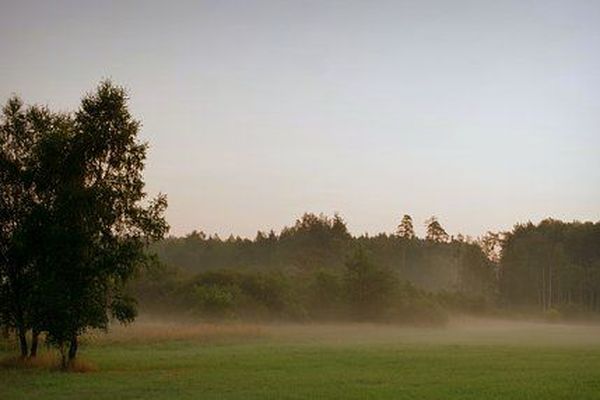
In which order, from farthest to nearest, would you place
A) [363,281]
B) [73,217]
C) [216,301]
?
[363,281] < [216,301] < [73,217]

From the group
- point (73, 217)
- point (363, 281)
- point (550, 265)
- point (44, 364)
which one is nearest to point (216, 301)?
point (363, 281)

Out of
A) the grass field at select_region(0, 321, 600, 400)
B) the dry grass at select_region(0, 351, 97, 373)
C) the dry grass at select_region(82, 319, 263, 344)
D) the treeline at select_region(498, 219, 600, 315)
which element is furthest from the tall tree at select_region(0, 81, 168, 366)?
the treeline at select_region(498, 219, 600, 315)

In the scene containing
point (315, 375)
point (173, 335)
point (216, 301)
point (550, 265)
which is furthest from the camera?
point (550, 265)

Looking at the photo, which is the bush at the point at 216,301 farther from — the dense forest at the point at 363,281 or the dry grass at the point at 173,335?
the dry grass at the point at 173,335

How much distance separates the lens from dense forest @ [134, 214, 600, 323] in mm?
104750

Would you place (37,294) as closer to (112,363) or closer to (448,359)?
(112,363)

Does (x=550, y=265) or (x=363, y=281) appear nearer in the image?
(x=363, y=281)

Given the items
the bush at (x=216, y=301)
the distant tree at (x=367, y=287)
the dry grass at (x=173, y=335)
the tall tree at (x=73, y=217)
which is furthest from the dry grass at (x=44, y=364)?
the distant tree at (x=367, y=287)

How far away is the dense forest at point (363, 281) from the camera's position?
4124 inches

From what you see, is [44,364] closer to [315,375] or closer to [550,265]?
[315,375]

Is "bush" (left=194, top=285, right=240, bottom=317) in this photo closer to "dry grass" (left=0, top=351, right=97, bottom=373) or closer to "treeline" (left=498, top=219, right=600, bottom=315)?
"dry grass" (left=0, top=351, right=97, bottom=373)

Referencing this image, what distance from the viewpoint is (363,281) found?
109625 mm

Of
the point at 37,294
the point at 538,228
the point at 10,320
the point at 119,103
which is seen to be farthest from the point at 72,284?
the point at 538,228

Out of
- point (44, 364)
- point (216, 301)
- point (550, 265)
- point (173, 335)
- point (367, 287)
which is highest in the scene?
point (550, 265)
